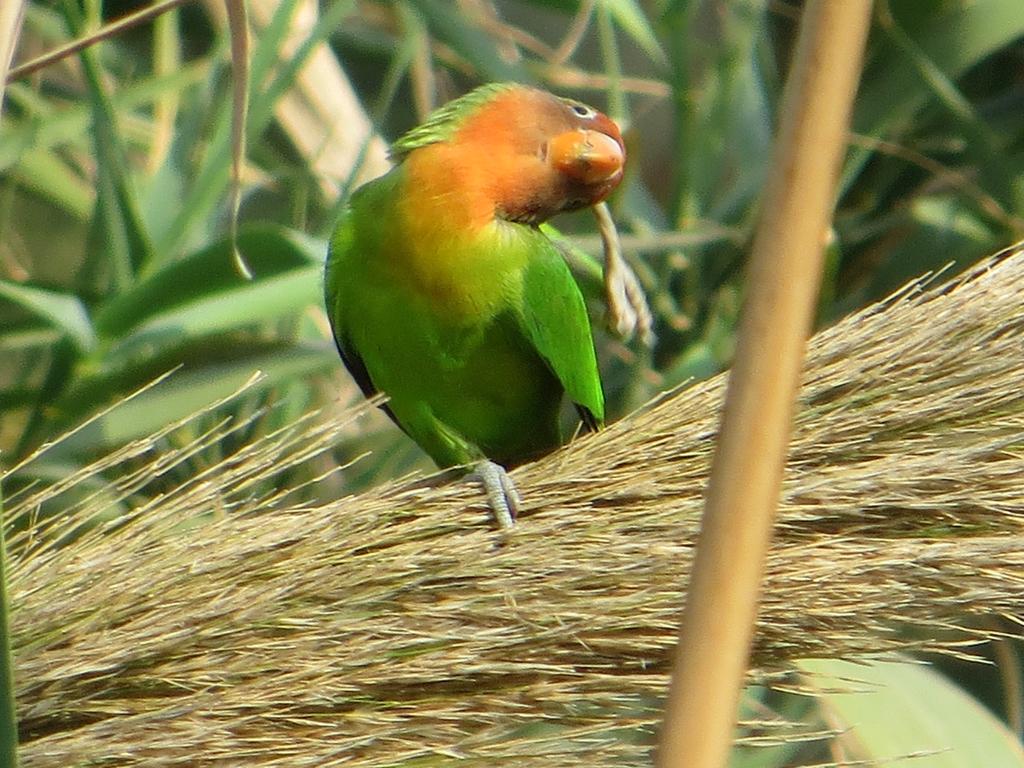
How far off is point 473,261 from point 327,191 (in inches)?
39.3

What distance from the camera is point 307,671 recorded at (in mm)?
977

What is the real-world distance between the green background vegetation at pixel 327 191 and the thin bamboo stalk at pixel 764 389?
1157 mm

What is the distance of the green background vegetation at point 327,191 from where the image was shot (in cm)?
190

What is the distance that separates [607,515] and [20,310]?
4.70 feet

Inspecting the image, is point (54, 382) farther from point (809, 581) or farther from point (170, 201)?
point (809, 581)

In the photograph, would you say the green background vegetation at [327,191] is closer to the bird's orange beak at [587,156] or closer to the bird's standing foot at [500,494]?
the bird's orange beak at [587,156]

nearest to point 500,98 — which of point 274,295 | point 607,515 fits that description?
point 274,295

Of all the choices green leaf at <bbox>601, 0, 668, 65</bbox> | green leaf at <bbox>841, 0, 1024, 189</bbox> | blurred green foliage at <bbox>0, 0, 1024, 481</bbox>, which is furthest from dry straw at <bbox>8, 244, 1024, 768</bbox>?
green leaf at <bbox>841, 0, 1024, 189</bbox>

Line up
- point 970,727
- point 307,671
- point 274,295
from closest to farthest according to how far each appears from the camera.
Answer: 1. point 307,671
2. point 970,727
3. point 274,295

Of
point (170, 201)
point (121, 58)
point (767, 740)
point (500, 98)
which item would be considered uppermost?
point (121, 58)

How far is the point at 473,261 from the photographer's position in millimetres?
1547

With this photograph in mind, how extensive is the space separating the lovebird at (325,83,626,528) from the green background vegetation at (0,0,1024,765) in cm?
18

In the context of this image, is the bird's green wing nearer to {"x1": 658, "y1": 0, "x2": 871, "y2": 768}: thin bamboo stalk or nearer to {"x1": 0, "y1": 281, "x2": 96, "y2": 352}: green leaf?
{"x1": 0, "y1": 281, "x2": 96, "y2": 352}: green leaf

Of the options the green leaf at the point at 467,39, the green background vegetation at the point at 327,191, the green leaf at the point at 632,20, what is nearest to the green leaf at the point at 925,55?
the green background vegetation at the point at 327,191
